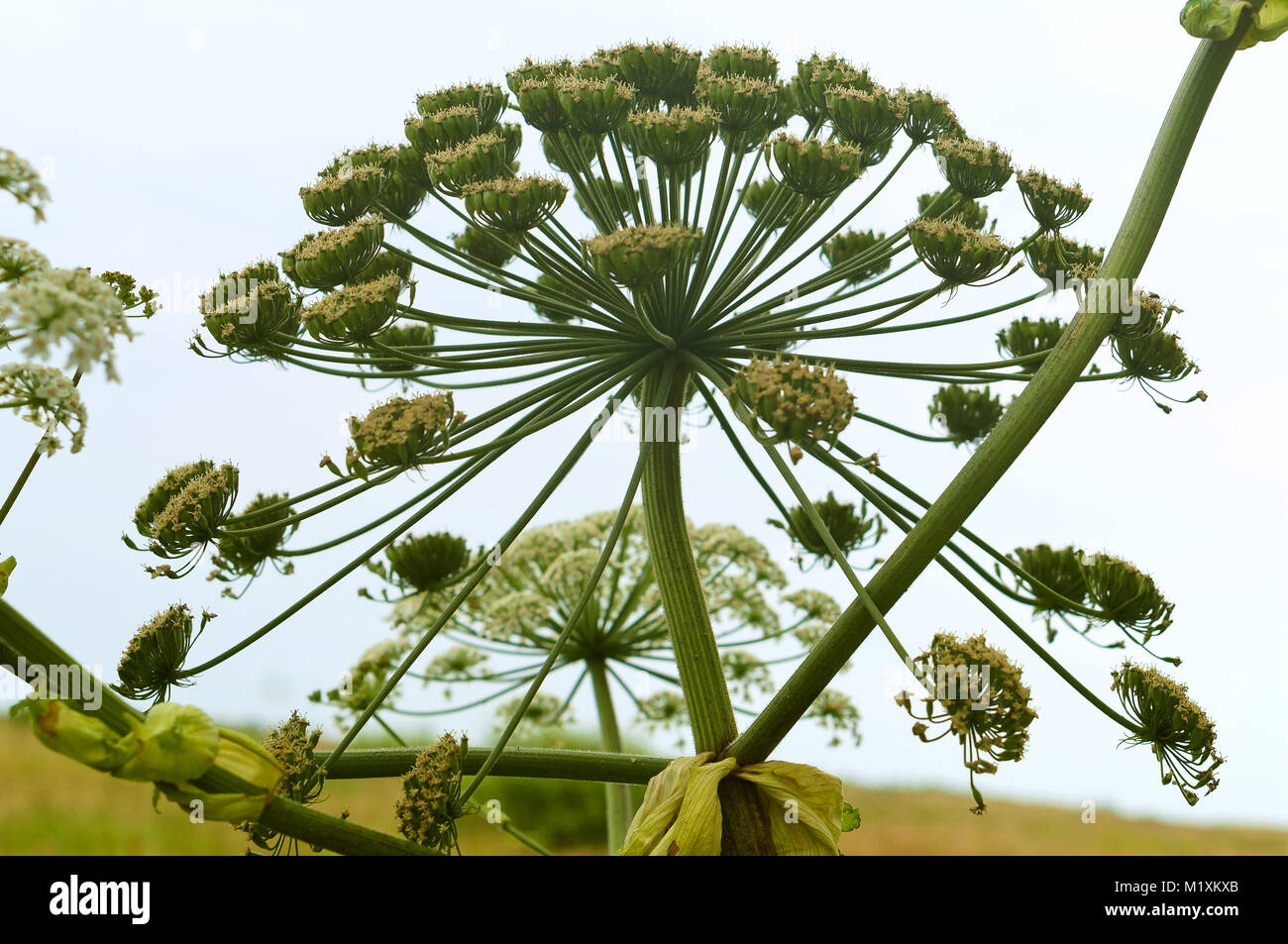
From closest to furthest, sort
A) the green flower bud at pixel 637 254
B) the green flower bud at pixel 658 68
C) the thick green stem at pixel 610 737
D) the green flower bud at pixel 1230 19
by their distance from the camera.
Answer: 1. the green flower bud at pixel 637 254
2. the green flower bud at pixel 1230 19
3. the green flower bud at pixel 658 68
4. the thick green stem at pixel 610 737

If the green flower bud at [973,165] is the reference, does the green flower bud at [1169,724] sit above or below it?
below

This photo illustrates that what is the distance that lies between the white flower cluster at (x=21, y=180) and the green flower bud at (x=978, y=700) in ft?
9.44

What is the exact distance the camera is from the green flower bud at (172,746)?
2738 millimetres

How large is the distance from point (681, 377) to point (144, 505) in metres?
2.47

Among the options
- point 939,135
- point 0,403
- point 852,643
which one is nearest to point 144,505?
point 0,403

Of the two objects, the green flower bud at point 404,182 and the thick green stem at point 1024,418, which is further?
the green flower bud at point 404,182

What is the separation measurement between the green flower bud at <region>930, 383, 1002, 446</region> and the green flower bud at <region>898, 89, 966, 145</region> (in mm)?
1545

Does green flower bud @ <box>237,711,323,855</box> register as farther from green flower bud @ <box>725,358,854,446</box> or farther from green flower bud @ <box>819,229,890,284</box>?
green flower bud @ <box>819,229,890,284</box>

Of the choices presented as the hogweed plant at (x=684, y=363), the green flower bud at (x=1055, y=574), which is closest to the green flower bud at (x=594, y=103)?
the hogweed plant at (x=684, y=363)

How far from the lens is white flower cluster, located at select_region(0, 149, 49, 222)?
2.87 metres

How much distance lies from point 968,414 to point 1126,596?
1567 millimetres

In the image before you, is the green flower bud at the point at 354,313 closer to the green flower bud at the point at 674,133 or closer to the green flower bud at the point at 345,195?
the green flower bud at the point at 345,195

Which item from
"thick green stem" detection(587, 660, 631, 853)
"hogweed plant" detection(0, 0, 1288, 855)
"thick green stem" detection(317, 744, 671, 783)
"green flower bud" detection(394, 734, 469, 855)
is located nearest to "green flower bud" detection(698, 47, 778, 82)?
"hogweed plant" detection(0, 0, 1288, 855)

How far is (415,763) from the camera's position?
405 centimetres
